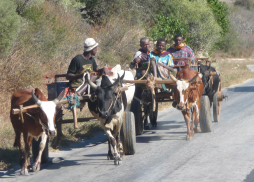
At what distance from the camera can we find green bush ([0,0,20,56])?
561 inches

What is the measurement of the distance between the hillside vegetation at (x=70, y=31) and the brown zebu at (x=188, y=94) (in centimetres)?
381

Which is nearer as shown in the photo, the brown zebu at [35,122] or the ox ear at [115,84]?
the brown zebu at [35,122]

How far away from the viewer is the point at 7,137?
958 centimetres

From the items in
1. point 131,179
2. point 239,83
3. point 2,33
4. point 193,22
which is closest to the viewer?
point 131,179

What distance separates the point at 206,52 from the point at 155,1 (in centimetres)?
706

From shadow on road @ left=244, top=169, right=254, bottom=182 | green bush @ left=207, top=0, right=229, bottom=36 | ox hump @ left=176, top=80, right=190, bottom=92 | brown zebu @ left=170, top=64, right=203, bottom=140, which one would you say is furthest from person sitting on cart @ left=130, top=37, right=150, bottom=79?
green bush @ left=207, top=0, right=229, bottom=36

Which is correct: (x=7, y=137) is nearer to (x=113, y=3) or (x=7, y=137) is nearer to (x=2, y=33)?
(x=2, y=33)

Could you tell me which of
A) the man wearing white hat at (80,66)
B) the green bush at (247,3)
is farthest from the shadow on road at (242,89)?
the green bush at (247,3)

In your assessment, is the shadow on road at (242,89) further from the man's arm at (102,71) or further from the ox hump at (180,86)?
the man's arm at (102,71)

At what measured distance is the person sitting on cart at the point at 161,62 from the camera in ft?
30.8

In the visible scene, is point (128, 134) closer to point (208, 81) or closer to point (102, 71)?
point (102, 71)

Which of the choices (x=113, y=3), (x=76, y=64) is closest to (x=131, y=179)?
(x=76, y=64)

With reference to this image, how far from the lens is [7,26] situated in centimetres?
1461

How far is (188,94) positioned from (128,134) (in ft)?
7.12
